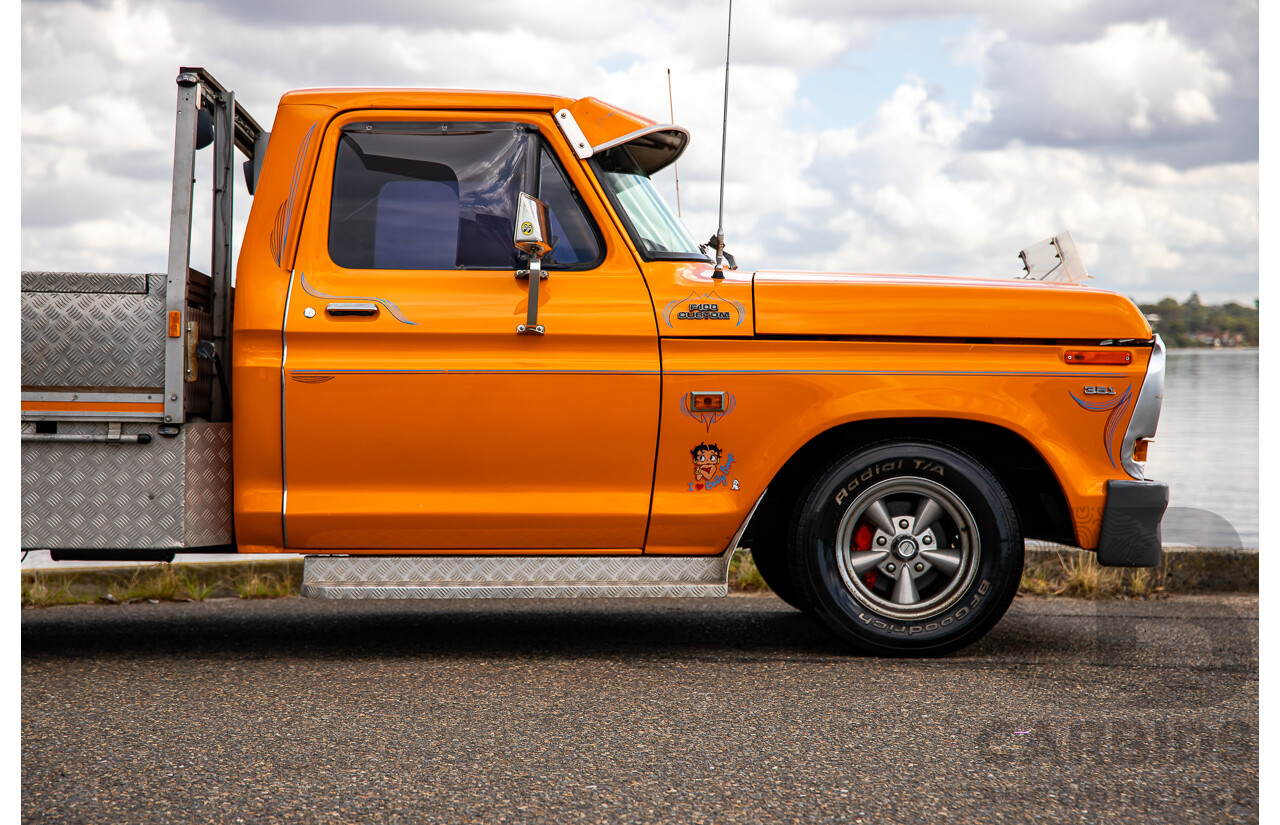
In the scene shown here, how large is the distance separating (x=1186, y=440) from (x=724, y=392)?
465 inches

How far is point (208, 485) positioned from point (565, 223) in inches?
69.9

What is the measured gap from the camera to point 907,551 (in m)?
4.34

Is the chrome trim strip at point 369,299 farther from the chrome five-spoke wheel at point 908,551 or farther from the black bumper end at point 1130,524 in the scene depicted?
the black bumper end at point 1130,524

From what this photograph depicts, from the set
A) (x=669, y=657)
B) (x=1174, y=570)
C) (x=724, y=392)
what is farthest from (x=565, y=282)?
(x=1174, y=570)

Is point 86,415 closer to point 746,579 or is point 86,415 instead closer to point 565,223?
point 565,223

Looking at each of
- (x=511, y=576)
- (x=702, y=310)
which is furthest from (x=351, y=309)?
(x=702, y=310)

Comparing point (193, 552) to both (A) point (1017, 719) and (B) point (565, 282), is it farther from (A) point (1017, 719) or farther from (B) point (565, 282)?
(A) point (1017, 719)

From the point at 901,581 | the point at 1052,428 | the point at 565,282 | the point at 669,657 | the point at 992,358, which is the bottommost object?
the point at 669,657

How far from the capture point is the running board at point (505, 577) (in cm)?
422

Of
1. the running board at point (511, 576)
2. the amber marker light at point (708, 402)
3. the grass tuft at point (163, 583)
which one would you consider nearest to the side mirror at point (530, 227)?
the amber marker light at point (708, 402)

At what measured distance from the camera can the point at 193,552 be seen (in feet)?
14.5

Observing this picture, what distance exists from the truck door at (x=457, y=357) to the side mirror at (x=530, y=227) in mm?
249

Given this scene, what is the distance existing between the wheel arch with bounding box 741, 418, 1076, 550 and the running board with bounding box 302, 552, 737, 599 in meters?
0.48

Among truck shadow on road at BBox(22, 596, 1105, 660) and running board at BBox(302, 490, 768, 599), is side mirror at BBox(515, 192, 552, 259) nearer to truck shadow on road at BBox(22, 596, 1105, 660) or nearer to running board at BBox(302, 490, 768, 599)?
running board at BBox(302, 490, 768, 599)
